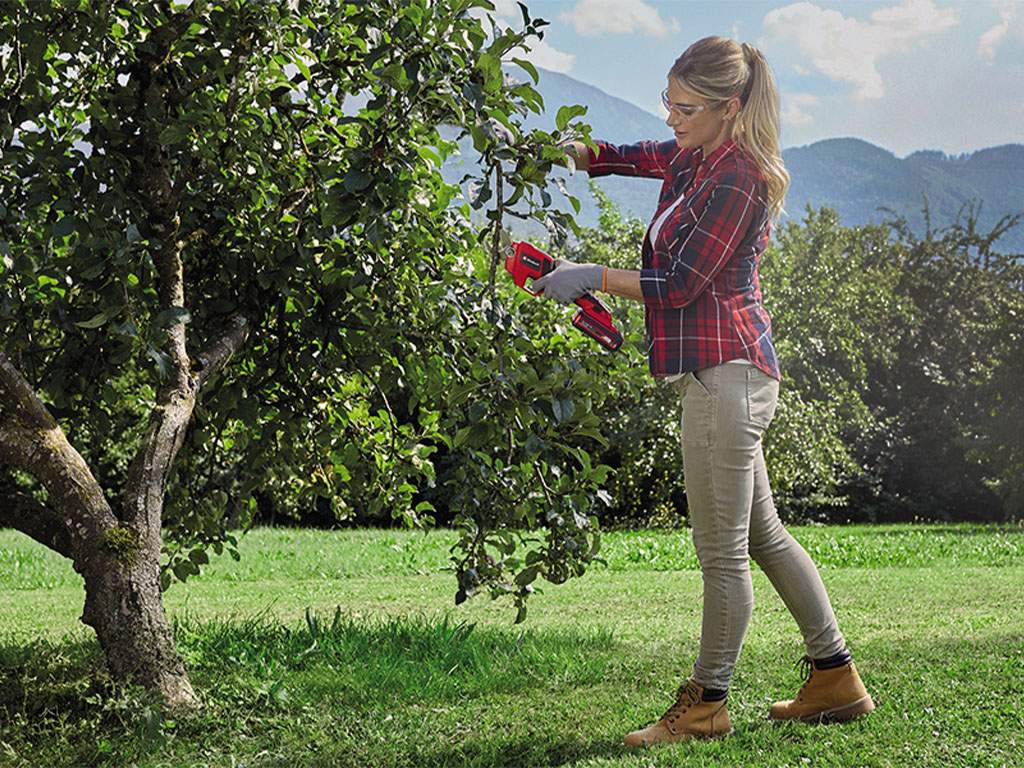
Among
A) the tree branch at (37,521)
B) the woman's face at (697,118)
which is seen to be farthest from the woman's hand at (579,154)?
the tree branch at (37,521)

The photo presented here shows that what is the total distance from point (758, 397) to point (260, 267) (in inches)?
75.7

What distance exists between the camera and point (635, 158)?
3646 mm

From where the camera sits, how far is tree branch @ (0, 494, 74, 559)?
3680mm

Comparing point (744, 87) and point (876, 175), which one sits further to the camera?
point (876, 175)

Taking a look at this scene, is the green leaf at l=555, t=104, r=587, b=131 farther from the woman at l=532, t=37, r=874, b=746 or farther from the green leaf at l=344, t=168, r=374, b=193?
the green leaf at l=344, t=168, r=374, b=193

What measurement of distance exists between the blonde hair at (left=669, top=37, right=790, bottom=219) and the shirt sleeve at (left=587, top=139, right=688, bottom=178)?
1.48 feet

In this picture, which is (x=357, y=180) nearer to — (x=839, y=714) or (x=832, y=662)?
(x=832, y=662)

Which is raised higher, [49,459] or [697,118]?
[697,118]

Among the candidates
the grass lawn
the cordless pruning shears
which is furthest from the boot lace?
the cordless pruning shears

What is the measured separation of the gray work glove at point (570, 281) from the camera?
317 centimetres

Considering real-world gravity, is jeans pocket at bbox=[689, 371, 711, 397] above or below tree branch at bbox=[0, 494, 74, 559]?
above

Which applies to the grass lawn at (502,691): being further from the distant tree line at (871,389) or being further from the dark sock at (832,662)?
the distant tree line at (871,389)

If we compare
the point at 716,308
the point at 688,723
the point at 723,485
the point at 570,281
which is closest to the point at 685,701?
the point at 688,723

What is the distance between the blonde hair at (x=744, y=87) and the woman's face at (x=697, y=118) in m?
0.02
